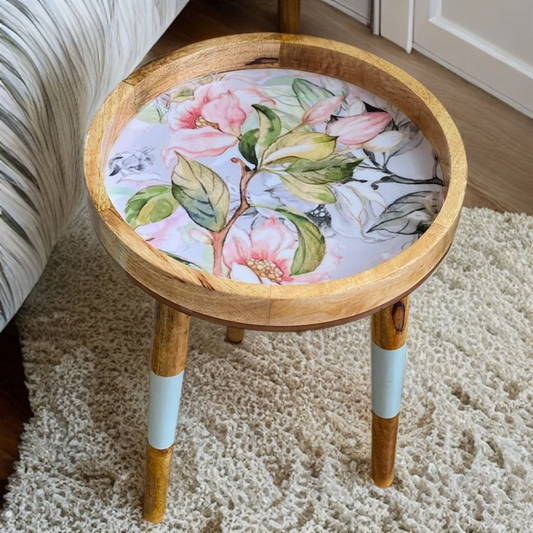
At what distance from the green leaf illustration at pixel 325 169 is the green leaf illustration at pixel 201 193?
7 cm

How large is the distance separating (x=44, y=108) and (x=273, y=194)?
0.27 meters

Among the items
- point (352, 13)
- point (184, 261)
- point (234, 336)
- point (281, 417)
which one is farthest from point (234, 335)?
point (352, 13)

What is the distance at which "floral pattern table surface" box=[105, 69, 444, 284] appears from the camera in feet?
2.34

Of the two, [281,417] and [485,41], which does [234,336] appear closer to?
[281,417]

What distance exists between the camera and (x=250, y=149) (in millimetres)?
802

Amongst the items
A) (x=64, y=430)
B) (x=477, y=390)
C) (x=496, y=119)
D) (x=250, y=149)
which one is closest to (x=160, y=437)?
(x=64, y=430)

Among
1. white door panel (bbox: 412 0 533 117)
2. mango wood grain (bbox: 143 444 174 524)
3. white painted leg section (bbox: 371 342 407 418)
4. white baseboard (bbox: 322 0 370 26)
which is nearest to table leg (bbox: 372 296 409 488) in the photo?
white painted leg section (bbox: 371 342 407 418)

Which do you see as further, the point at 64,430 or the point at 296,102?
the point at 64,430

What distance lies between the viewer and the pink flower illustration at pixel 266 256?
2.27ft

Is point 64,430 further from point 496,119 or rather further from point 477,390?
point 496,119

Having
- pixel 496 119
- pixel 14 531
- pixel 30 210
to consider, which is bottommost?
pixel 14 531

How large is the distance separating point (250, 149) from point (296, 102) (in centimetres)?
8

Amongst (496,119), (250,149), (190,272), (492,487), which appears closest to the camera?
(190,272)

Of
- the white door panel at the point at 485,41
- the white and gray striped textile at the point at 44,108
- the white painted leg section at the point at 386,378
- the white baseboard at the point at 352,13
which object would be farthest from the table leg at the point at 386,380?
the white baseboard at the point at 352,13
